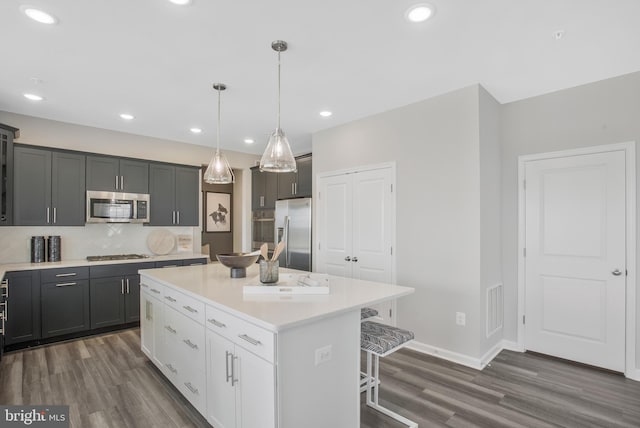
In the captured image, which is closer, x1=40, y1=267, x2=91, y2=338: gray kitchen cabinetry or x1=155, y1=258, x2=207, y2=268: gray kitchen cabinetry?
x1=40, y1=267, x2=91, y2=338: gray kitchen cabinetry

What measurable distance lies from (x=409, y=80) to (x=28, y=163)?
14.1 feet

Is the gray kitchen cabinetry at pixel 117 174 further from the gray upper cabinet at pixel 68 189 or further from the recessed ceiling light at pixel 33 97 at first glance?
the recessed ceiling light at pixel 33 97

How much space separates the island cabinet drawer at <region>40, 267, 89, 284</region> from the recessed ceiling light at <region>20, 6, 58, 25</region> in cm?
272

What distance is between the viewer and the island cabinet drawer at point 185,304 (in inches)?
87.6

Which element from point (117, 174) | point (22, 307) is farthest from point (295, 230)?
point (22, 307)

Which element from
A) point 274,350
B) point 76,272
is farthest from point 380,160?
point 76,272

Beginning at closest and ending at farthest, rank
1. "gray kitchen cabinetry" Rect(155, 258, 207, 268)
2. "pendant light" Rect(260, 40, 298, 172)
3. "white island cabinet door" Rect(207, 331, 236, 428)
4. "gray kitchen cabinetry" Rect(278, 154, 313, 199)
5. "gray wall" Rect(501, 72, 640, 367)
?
"white island cabinet door" Rect(207, 331, 236, 428) → "pendant light" Rect(260, 40, 298, 172) → "gray wall" Rect(501, 72, 640, 367) → "gray kitchen cabinetry" Rect(155, 258, 207, 268) → "gray kitchen cabinetry" Rect(278, 154, 313, 199)

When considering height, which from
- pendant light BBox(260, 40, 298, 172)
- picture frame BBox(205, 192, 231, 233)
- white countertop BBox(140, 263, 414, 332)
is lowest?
white countertop BBox(140, 263, 414, 332)

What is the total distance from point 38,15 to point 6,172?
2.41m

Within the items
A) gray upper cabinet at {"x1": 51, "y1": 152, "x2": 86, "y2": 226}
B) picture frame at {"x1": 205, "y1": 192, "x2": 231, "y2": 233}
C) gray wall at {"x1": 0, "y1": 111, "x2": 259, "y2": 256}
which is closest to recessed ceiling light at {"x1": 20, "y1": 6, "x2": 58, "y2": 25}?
gray upper cabinet at {"x1": 51, "y1": 152, "x2": 86, "y2": 226}

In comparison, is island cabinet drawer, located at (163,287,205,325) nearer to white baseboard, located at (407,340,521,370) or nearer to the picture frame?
white baseboard, located at (407,340,521,370)

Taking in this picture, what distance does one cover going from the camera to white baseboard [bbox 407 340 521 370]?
310 cm

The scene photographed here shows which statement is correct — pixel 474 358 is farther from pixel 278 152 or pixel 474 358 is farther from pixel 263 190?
pixel 263 190

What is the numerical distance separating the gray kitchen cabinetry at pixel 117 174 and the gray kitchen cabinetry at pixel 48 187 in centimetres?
11
